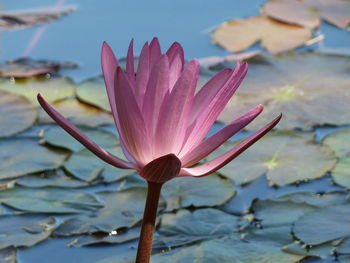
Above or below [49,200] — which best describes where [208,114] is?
above

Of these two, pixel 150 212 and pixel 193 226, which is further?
pixel 193 226

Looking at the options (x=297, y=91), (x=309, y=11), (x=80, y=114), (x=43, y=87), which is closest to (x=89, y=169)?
(x=80, y=114)

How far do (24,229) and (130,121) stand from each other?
82 centimetres

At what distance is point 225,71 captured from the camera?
1185 millimetres

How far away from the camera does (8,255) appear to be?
170 cm

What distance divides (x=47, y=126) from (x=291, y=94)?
0.83 meters

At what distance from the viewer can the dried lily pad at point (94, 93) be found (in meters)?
2.51

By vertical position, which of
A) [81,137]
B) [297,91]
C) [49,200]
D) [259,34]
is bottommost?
[49,200]

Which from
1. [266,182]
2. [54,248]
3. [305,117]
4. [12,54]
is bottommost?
[54,248]

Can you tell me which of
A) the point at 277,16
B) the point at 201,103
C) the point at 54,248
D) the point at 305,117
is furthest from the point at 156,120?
the point at 277,16

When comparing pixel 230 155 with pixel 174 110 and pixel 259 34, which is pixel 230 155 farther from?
pixel 259 34

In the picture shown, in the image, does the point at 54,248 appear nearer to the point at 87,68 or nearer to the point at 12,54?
the point at 87,68

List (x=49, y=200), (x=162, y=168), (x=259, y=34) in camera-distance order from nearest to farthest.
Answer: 1. (x=162, y=168)
2. (x=49, y=200)
3. (x=259, y=34)

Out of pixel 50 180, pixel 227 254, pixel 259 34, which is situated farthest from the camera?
pixel 259 34
